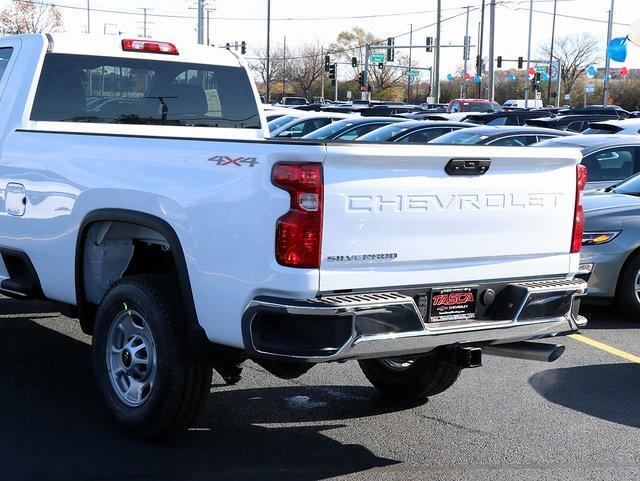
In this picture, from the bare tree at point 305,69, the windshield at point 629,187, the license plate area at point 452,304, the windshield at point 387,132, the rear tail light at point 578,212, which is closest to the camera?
the license plate area at point 452,304

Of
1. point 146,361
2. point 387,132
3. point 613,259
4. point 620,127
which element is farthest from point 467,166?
point 387,132

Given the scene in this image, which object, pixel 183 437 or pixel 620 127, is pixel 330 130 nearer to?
pixel 620 127

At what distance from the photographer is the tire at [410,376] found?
618 cm

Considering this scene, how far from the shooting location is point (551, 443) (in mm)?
5598

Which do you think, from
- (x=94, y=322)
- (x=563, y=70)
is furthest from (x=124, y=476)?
(x=563, y=70)

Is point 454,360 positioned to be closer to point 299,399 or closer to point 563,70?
point 299,399

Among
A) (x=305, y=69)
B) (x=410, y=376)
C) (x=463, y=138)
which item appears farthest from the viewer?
(x=305, y=69)

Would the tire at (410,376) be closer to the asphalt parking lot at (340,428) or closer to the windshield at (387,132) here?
the asphalt parking lot at (340,428)

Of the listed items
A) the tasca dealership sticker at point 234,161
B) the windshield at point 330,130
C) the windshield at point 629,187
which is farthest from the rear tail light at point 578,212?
the windshield at point 330,130

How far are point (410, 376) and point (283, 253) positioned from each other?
1.98 metres

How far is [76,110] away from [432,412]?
3100 millimetres

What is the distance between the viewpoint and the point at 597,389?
677cm

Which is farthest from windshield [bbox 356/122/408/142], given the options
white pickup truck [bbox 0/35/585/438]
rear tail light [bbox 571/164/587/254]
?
rear tail light [bbox 571/164/587/254]

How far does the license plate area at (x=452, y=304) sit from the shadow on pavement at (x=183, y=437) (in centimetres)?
86
